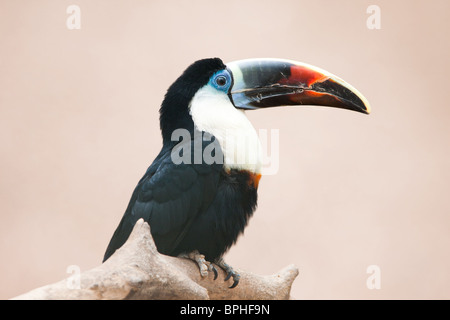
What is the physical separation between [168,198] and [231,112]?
52 cm

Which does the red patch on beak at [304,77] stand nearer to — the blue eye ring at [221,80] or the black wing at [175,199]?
the blue eye ring at [221,80]

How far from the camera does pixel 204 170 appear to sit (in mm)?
2398

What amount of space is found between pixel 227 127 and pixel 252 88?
312 mm

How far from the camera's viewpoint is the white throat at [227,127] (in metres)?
2.46

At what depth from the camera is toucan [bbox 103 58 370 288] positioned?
7.85ft

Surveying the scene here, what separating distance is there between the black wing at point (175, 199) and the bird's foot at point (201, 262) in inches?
2.9

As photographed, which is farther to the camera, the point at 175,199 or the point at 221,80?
the point at 221,80

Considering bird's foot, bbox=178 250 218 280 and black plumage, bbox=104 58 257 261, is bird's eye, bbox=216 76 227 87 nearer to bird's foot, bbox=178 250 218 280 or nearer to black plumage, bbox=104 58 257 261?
black plumage, bbox=104 58 257 261

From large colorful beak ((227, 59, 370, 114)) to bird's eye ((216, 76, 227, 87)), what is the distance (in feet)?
0.20

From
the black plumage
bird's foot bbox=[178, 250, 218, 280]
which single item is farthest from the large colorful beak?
bird's foot bbox=[178, 250, 218, 280]

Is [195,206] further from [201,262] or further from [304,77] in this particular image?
[304,77]

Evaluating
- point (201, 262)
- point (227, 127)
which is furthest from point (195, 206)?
point (227, 127)

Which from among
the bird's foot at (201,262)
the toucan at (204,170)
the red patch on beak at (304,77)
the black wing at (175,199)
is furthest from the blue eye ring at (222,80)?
the bird's foot at (201,262)
